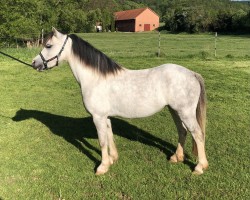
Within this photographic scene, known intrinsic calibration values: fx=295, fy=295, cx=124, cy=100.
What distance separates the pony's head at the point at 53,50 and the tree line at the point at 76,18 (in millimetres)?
17827

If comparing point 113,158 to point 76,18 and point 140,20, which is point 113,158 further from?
point 140,20

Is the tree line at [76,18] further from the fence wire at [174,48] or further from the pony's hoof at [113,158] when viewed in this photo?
the pony's hoof at [113,158]

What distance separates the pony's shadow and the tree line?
1501 centimetres

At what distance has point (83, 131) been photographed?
6246 millimetres

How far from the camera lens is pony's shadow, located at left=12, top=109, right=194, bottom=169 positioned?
17.5 ft

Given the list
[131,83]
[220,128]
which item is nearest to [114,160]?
[131,83]

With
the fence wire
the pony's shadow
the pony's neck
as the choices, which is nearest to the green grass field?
the pony's shadow

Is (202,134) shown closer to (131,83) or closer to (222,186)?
(222,186)

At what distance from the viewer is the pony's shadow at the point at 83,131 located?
5.32m

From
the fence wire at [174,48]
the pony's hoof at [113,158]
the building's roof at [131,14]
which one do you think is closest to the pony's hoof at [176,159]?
the pony's hoof at [113,158]

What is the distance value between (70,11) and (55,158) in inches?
1512

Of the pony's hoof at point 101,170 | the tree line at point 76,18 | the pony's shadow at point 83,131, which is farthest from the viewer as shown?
the tree line at point 76,18

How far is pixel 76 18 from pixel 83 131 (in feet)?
129

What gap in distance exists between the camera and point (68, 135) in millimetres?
6023
